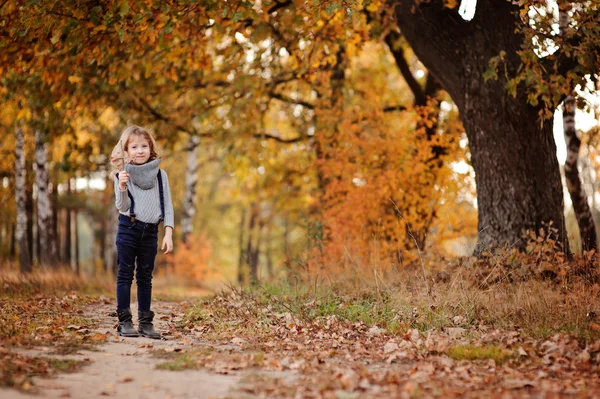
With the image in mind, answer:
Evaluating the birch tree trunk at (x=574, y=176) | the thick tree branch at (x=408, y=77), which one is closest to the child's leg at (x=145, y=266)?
the birch tree trunk at (x=574, y=176)

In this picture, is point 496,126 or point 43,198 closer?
point 496,126

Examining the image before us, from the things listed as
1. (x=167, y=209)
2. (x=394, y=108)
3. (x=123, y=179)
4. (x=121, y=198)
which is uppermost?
(x=394, y=108)

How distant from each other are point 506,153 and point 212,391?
5591 mm

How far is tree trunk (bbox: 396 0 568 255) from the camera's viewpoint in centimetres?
784

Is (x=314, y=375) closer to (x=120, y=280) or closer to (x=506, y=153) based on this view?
(x=120, y=280)

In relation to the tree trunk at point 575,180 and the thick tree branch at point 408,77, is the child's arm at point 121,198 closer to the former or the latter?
the tree trunk at point 575,180

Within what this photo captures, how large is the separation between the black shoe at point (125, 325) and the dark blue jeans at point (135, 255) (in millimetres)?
58

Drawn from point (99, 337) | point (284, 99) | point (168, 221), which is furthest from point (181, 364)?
→ point (284, 99)

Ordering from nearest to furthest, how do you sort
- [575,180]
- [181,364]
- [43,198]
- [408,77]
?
[181,364]
[575,180]
[408,77]
[43,198]

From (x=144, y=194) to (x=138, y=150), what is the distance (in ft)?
1.42

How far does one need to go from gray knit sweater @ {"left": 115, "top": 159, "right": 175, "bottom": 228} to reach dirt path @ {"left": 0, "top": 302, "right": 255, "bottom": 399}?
120 centimetres

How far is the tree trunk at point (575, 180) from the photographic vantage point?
888 cm

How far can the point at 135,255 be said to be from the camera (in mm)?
5824

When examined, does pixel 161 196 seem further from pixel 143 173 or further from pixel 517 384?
pixel 517 384
